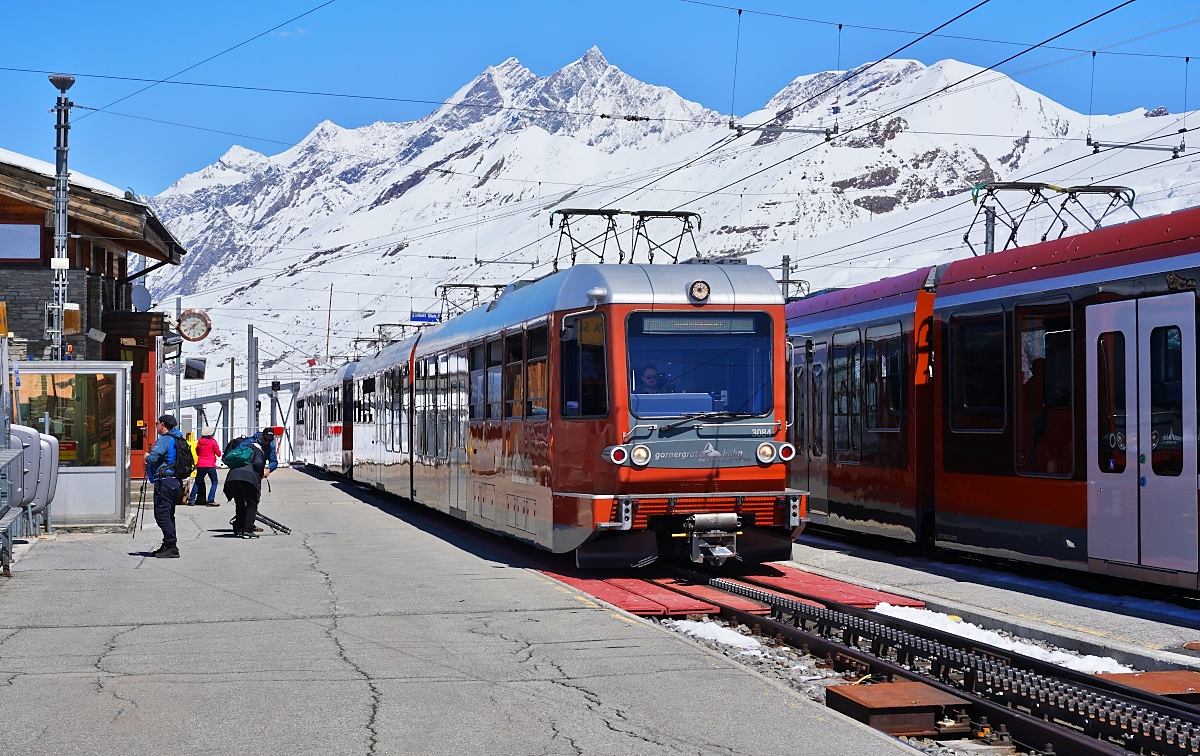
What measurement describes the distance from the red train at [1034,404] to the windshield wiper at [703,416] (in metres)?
2.32

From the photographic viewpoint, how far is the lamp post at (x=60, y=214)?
22.7 m

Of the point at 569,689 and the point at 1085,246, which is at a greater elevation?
the point at 1085,246

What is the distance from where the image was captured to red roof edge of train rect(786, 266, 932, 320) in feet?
52.3

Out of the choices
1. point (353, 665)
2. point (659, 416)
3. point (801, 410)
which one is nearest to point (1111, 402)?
point (659, 416)

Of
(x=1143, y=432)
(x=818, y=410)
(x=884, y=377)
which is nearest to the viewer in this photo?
(x=1143, y=432)

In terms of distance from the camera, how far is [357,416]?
32.7 metres

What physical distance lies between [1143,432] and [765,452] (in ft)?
11.7

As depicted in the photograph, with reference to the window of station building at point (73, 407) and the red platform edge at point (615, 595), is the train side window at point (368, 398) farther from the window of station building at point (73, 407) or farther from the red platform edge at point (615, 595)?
the red platform edge at point (615, 595)

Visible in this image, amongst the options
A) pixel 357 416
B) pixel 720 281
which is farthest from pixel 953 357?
pixel 357 416

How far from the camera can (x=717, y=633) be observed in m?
10.9

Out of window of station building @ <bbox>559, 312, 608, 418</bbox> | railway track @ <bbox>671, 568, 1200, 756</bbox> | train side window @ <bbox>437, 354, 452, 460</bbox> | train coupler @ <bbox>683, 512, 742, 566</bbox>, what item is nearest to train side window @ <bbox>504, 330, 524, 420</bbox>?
window of station building @ <bbox>559, 312, 608, 418</bbox>

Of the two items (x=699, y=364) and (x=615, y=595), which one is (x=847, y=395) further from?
(x=615, y=595)

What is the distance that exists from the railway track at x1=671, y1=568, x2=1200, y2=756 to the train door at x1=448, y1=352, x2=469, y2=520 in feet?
25.7

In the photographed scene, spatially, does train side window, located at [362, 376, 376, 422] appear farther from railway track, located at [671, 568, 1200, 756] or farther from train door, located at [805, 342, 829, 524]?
railway track, located at [671, 568, 1200, 756]
